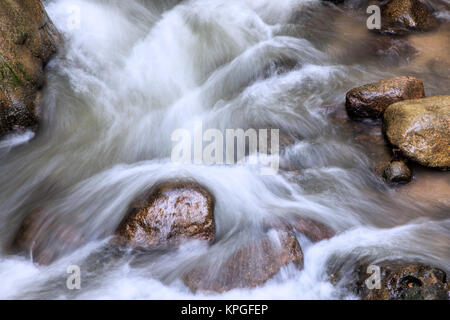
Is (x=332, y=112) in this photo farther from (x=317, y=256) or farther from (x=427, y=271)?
(x=427, y=271)

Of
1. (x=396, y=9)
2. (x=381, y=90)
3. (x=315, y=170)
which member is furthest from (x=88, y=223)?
(x=396, y=9)

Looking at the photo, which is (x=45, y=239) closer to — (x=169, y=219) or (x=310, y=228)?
(x=169, y=219)

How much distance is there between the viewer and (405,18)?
7.42 meters

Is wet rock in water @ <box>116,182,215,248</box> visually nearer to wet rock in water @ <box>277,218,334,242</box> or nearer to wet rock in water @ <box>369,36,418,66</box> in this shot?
wet rock in water @ <box>277,218,334,242</box>

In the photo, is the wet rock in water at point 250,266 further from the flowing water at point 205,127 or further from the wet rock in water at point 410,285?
the wet rock in water at point 410,285

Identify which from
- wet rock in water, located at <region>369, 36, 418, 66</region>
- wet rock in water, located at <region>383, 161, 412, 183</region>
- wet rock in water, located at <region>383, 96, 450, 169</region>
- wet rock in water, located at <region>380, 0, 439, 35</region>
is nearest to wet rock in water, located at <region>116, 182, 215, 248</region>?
wet rock in water, located at <region>383, 161, 412, 183</region>

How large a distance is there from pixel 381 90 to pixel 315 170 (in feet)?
5.34


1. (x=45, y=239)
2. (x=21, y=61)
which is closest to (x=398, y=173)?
(x=45, y=239)

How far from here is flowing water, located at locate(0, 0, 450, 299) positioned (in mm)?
3662

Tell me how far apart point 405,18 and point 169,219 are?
22.1 ft

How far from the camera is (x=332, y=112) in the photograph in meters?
5.68

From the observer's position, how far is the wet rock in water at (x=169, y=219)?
373 cm

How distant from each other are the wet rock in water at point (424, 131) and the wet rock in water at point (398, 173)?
0.20 m

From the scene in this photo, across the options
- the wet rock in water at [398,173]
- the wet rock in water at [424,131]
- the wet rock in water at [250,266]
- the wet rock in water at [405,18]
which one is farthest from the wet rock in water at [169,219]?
the wet rock in water at [405,18]
